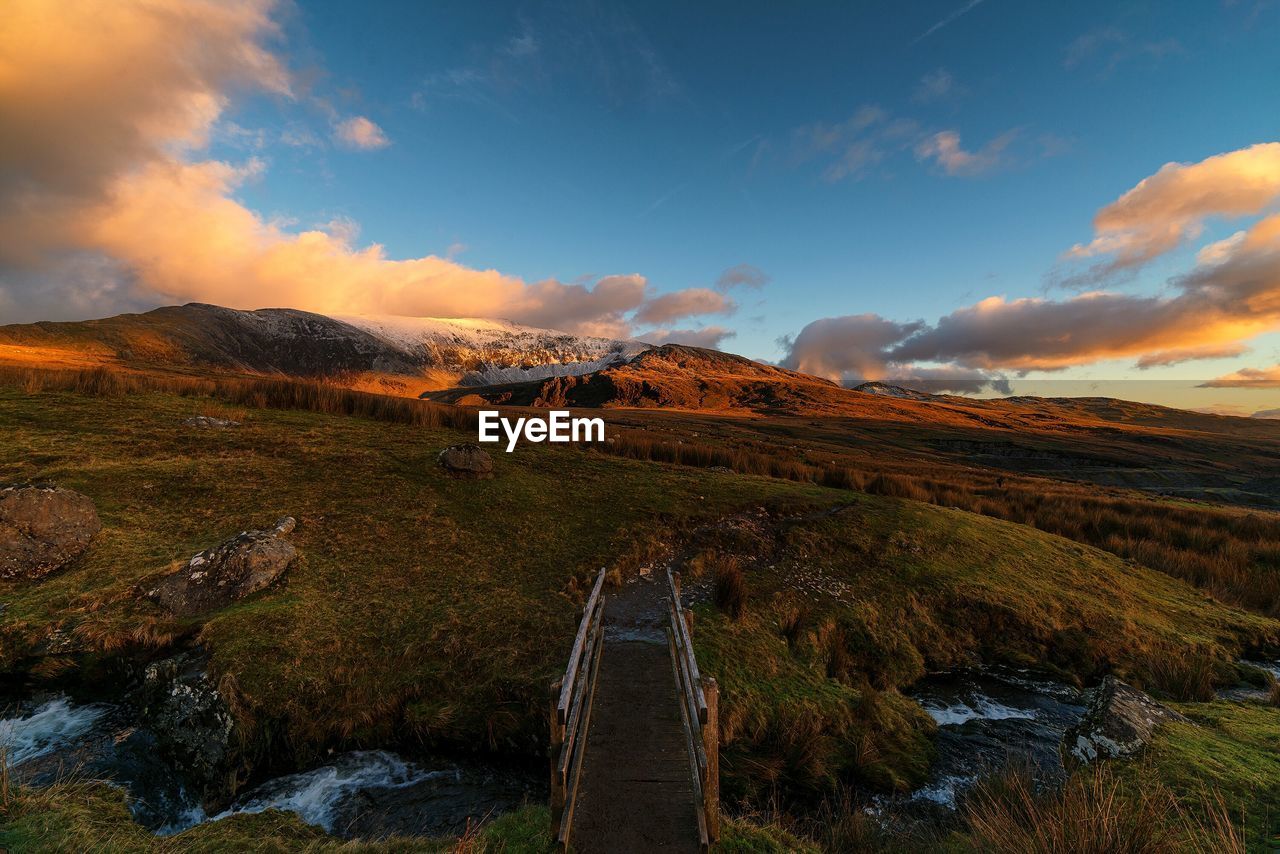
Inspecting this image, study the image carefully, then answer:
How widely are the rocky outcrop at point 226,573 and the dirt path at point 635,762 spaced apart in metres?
6.43

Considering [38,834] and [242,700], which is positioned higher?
[38,834]

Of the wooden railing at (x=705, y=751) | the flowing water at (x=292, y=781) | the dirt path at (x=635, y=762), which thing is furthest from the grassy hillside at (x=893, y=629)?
the flowing water at (x=292, y=781)

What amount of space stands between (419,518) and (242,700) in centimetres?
558

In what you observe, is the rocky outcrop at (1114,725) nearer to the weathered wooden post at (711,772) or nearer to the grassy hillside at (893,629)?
the grassy hillside at (893,629)

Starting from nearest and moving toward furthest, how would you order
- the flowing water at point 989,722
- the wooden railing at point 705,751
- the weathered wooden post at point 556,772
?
the weathered wooden post at point 556,772 → the wooden railing at point 705,751 → the flowing water at point 989,722

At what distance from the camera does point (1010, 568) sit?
526 inches

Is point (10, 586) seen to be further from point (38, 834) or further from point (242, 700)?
point (38, 834)

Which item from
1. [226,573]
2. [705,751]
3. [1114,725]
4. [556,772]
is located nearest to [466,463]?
[226,573]

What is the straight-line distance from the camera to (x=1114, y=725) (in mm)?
6410

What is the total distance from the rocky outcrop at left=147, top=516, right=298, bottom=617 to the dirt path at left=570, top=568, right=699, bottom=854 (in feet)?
21.1

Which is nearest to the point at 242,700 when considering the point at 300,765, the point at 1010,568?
the point at 300,765

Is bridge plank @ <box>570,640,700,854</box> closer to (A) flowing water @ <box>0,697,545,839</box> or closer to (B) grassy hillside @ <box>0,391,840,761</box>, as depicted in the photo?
(A) flowing water @ <box>0,697,545,839</box>

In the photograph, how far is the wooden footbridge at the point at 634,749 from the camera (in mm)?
4746

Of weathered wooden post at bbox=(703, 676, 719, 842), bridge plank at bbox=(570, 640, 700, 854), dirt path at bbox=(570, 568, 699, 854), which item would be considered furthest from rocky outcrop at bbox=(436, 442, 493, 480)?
weathered wooden post at bbox=(703, 676, 719, 842)
